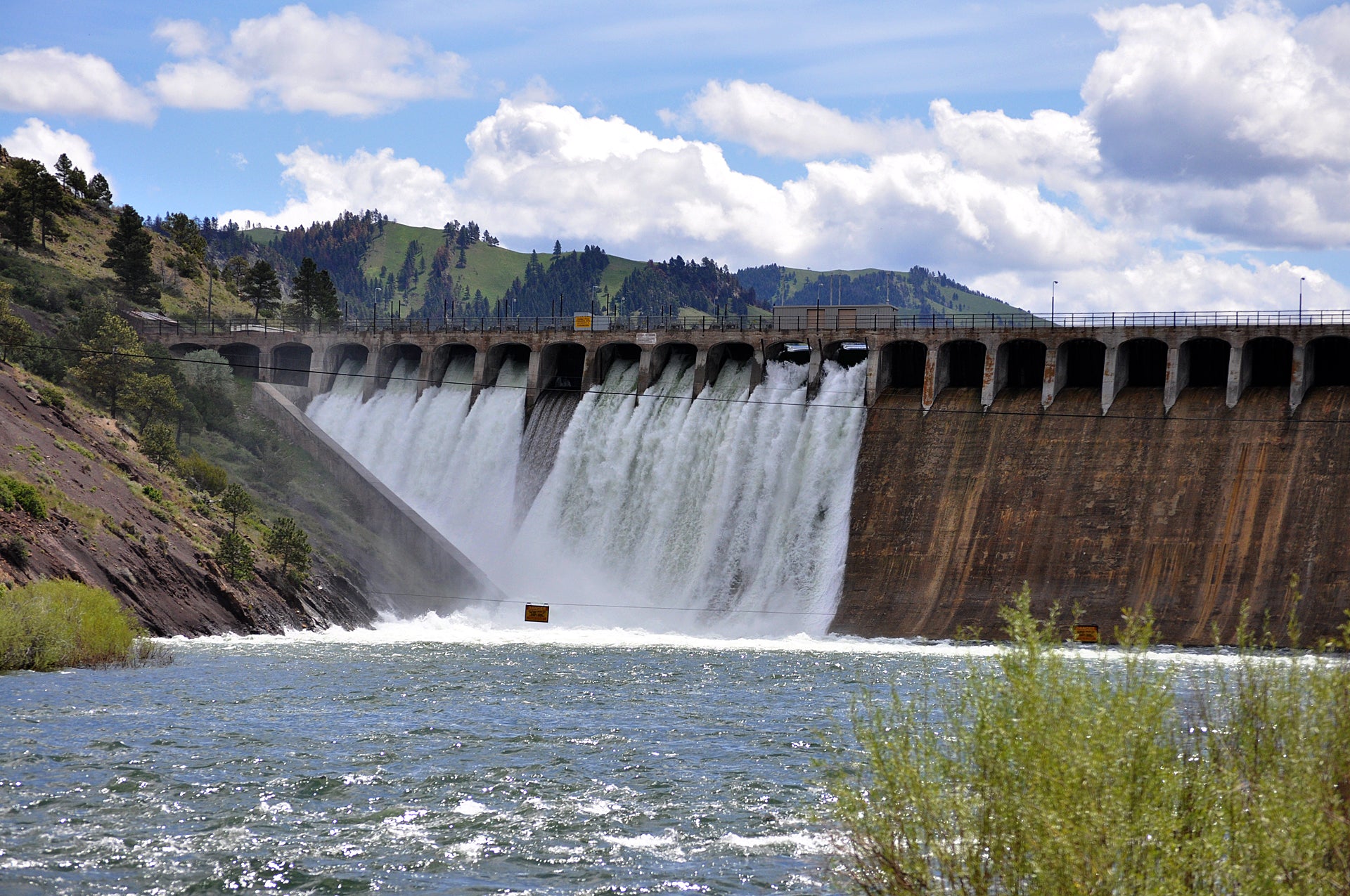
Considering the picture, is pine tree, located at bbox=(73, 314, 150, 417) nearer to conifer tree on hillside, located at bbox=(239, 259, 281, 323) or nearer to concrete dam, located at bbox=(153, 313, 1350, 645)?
concrete dam, located at bbox=(153, 313, 1350, 645)

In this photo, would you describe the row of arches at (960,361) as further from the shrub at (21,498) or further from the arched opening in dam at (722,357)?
the shrub at (21,498)

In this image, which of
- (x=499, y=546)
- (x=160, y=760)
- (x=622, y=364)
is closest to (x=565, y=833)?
(x=160, y=760)

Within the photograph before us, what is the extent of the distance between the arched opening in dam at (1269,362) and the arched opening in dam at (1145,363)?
401 cm

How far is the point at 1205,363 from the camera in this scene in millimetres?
64312

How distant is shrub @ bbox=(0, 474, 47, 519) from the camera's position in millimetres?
43125

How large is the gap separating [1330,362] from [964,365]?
680 inches

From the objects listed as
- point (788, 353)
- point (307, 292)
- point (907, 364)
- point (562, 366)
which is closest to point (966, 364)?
point (907, 364)

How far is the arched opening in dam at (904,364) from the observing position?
70.4 meters

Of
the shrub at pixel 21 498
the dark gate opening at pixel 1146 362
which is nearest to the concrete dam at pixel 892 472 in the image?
the dark gate opening at pixel 1146 362

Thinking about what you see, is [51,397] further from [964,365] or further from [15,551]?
[964,365]

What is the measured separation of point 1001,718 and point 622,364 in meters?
67.3

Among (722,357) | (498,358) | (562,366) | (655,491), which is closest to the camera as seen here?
(655,491)

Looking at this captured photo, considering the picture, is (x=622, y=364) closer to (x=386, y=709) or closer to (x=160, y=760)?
(x=386, y=709)

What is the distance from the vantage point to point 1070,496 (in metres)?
60.5
